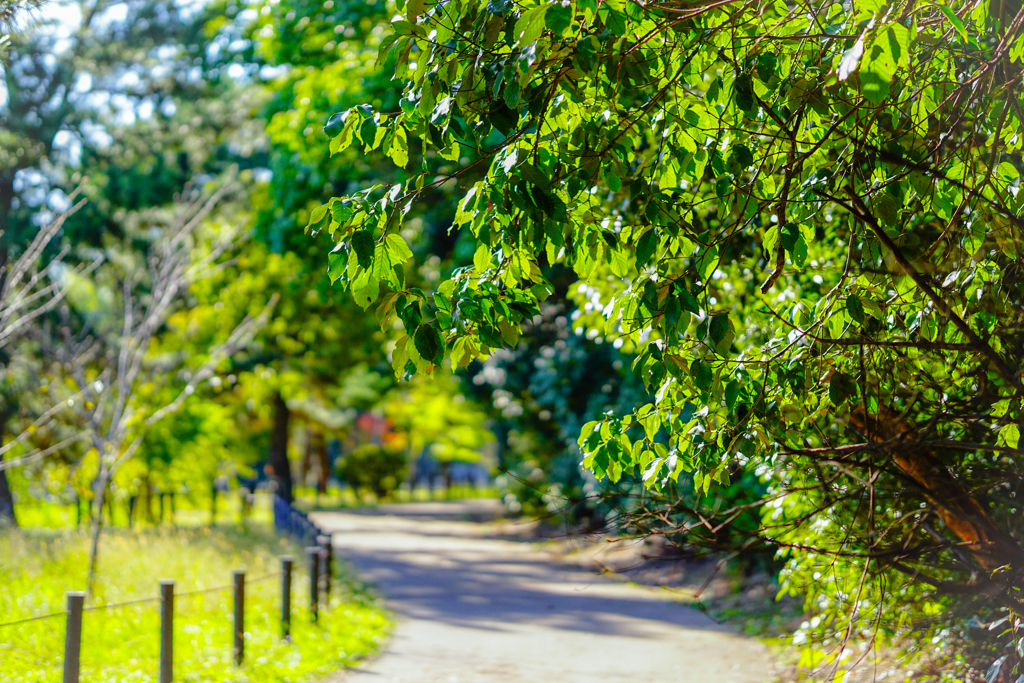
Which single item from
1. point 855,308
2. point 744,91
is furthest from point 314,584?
point 744,91

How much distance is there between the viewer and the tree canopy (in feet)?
11.7

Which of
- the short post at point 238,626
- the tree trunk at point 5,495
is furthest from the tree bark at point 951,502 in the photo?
the tree trunk at point 5,495

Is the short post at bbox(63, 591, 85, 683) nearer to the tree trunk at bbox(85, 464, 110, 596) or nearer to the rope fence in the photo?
the rope fence

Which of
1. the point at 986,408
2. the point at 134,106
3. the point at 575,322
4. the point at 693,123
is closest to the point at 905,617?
the point at 986,408

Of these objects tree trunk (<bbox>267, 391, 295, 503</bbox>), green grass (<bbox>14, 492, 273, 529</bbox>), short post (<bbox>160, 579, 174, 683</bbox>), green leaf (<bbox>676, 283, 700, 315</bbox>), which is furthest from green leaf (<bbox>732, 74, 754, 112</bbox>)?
tree trunk (<bbox>267, 391, 295, 503</bbox>)

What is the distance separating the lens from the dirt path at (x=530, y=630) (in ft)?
26.7

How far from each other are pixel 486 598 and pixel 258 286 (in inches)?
498

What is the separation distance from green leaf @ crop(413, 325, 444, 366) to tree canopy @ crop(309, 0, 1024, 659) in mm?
11

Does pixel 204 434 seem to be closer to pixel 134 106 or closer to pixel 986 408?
pixel 134 106

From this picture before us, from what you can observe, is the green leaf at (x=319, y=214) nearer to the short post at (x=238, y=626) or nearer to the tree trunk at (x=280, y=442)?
the short post at (x=238, y=626)

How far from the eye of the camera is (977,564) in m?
5.62

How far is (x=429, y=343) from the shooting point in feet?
11.5

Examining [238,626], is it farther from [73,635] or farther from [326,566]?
[326,566]

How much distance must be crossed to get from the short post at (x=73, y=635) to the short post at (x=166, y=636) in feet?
3.51
